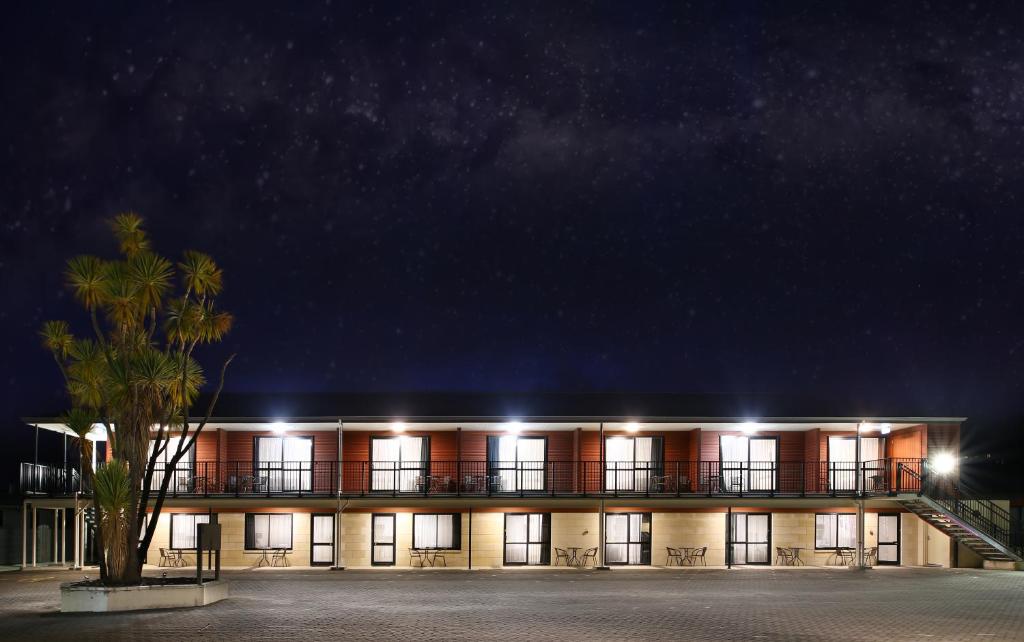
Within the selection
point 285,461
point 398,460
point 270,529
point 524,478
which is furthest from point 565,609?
point 285,461

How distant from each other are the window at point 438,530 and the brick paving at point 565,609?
441 centimetres

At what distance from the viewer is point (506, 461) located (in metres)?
36.1

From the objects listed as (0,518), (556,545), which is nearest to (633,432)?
(556,545)

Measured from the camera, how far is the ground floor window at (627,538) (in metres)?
35.6

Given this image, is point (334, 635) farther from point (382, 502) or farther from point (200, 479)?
point (200, 479)

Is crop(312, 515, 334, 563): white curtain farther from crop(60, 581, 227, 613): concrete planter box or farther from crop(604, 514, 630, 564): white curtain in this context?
crop(60, 581, 227, 613): concrete planter box

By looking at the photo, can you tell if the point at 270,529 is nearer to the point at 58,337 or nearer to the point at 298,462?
the point at 298,462

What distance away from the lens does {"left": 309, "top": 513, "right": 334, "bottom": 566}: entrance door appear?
35.4 metres

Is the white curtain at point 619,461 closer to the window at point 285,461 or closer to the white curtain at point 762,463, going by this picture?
the white curtain at point 762,463

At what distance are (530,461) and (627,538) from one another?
12.2ft

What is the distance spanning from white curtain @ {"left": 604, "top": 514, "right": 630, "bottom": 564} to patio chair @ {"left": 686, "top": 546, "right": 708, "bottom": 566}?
6.25 feet

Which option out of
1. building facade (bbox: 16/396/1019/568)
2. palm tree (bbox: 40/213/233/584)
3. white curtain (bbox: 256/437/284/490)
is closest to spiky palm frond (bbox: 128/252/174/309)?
palm tree (bbox: 40/213/233/584)

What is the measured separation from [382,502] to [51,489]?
9.88 meters

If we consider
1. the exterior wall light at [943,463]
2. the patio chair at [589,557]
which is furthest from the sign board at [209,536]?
the exterior wall light at [943,463]
